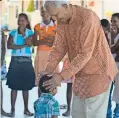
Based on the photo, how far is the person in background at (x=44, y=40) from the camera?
520cm

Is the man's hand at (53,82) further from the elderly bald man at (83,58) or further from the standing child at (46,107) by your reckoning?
the standing child at (46,107)

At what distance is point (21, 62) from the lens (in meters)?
5.18

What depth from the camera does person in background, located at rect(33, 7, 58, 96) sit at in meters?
5.20

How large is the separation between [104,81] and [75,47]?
302 millimetres

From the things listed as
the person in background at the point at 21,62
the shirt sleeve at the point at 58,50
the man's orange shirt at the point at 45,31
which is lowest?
the person in background at the point at 21,62

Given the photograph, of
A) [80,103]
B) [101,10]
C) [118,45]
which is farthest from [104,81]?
[101,10]

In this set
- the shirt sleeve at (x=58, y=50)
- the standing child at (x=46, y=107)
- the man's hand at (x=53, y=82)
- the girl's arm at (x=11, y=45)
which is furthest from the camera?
the girl's arm at (x=11, y=45)

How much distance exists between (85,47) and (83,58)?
0.07m

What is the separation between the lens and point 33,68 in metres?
5.32

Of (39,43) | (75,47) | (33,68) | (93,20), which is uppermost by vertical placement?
(93,20)

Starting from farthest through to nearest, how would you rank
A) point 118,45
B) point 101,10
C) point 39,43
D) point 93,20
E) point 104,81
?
point 101,10
point 39,43
point 118,45
point 104,81
point 93,20

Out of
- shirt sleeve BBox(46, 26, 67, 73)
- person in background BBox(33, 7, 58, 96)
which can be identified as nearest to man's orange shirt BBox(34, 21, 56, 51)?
person in background BBox(33, 7, 58, 96)

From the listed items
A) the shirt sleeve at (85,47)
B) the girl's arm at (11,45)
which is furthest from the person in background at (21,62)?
the shirt sleeve at (85,47)

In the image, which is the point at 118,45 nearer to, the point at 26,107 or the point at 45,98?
the point at 26,107
